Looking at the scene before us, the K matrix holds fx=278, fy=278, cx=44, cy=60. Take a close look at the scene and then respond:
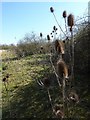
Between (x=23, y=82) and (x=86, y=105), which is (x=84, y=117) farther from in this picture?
(x=23, y=82)

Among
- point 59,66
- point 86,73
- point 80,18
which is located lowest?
point 86,73

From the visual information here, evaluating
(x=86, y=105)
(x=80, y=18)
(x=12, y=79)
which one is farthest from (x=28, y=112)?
(x=12, y=79)

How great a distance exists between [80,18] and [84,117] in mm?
2745

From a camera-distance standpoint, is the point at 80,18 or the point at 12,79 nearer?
the point at 80,18

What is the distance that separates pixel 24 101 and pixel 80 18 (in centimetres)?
232

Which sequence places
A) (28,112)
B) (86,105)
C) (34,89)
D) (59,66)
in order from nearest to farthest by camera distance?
(59,66) < (86,105) < (28,112) < (34,89)

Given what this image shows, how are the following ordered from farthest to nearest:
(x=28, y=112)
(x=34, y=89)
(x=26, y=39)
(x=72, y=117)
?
(x=26, y=39) → (x=34, y=89) → (x=28, y=112) → (x=72, y=117)

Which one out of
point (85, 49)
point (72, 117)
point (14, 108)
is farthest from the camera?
point (85, 49)

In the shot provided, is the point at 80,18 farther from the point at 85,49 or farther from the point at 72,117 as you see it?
the point at 72,117

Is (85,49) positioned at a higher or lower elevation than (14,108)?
higher

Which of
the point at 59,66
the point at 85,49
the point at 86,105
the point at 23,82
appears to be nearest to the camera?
the point at 59,66

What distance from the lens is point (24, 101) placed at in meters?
6.42

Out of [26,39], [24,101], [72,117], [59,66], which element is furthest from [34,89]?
[26,39]

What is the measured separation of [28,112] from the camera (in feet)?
18.4
